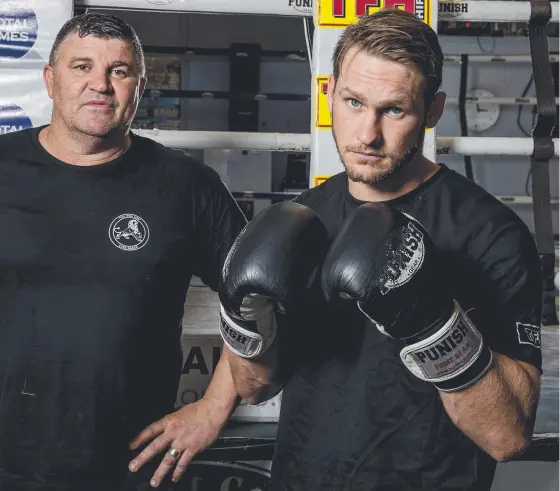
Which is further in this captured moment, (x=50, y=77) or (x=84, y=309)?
(x=50, y=77)

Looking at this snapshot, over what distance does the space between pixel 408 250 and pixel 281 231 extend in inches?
7.9

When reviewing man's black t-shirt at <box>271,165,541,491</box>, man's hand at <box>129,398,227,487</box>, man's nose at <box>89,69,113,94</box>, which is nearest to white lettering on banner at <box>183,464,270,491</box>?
man's hand at <box>129,398,227,487</box>

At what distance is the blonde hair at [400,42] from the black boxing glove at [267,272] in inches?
11.0

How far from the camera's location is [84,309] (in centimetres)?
143

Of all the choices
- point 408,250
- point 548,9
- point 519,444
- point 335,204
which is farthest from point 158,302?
point 548,9

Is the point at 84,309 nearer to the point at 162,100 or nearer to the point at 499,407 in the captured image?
the point at 499,407

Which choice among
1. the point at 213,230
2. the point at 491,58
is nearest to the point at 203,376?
the point at 213,230

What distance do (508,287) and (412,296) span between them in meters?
0.19

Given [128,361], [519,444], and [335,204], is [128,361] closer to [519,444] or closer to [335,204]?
[335,204]

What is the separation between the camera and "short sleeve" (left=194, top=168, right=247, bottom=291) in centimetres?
156

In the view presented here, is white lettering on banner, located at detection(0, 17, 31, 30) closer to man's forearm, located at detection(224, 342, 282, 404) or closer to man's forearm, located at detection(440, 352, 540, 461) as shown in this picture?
man's forearm, located at detection(224, 342, 282, 404)

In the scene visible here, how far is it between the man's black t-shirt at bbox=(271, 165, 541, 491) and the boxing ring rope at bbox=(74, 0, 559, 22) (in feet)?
3.72

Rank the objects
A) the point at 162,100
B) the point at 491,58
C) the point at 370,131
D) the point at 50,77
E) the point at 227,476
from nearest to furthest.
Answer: the point at 370,131 → the point at 50,77 → the point at 227,476 → the point at 491,58 → the point at 162,100

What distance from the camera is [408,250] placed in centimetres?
103
